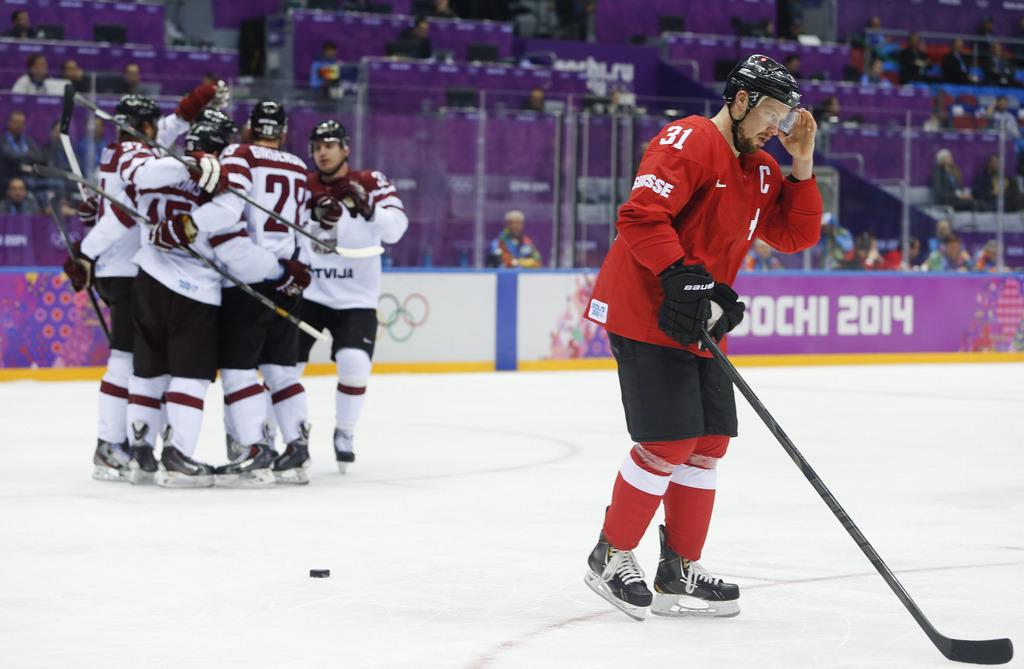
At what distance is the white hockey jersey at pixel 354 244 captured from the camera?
22.2 feet

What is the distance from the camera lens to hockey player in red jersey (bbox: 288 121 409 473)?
6738 millimetres

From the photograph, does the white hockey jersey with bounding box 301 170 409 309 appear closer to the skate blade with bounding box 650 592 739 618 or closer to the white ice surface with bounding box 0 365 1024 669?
the white ice surface with bounding box 0 365 1024 669

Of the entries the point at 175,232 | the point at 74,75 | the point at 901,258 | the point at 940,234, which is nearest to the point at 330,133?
the point at 175,232

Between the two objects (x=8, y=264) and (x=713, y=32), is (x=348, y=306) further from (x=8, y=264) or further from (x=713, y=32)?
(x=713, y=32)

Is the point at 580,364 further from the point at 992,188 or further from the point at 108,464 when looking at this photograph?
the point at 108,464

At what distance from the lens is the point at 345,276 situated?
6871mm

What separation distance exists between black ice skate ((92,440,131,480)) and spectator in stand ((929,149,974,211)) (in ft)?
33.2

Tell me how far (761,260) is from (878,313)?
3.99 ft

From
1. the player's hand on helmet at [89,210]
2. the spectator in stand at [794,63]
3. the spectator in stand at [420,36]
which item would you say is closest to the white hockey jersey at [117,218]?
the player's hand on helmet at [89,210]

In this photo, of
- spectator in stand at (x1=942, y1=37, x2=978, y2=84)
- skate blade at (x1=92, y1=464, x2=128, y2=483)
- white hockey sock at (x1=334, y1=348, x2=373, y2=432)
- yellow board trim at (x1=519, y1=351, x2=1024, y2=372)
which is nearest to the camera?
skate blade at (x1=92, y1=464, x2=128, y2=483)

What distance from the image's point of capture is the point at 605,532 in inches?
162

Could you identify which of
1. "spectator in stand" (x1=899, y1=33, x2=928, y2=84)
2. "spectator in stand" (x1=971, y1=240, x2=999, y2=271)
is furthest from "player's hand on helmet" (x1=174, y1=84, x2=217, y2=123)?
"spectator in stand" (x1=899, y1=33, x2=928, y2=84)

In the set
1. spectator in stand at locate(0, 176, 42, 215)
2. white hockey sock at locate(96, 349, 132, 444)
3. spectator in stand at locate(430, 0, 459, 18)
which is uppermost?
spectator in stand at locate(430, 0, 459, 18)

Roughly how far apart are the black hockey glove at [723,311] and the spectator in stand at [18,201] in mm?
8305
